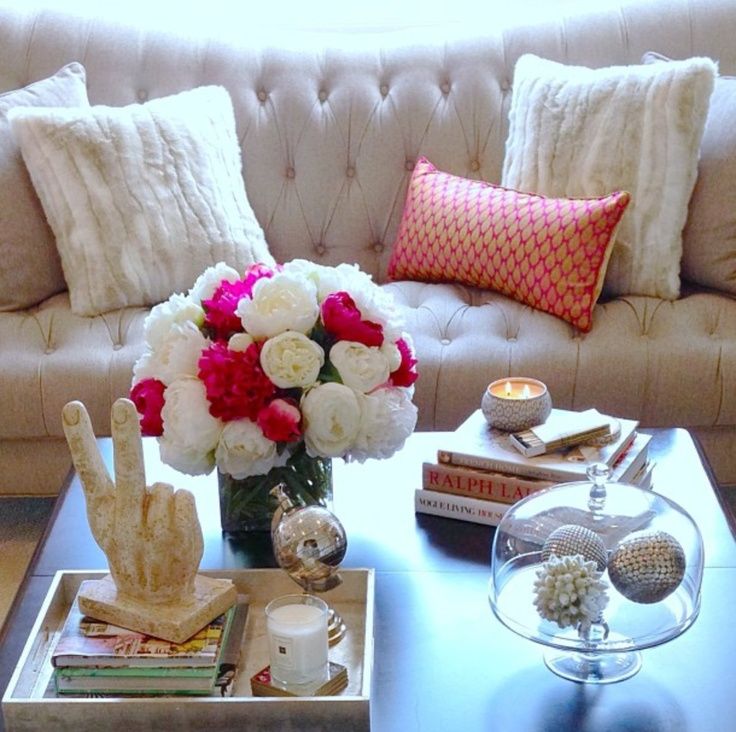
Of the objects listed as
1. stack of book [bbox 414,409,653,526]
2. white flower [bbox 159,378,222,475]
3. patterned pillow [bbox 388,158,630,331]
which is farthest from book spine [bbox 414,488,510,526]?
patterned pillow [bbox 388,158,630,331]

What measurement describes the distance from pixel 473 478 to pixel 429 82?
→ 4.39 feet

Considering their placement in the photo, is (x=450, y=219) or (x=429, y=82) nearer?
(x=450, y=219)

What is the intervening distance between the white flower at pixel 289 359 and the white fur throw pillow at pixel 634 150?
114 centimetres

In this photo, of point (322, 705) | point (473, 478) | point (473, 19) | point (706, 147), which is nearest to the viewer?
point (322, 705)

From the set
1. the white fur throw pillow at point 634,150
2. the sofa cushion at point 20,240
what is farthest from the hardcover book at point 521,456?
the sofa cushion at point 20,240

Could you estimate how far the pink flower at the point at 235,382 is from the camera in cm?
154

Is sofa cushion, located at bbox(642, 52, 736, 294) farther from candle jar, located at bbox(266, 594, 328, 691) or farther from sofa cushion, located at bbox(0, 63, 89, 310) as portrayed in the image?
candle jar, located at bbox(266, 594, 328, 691)

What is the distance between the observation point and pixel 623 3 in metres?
2.80

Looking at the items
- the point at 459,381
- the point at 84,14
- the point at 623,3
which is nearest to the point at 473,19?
the point at 623,3

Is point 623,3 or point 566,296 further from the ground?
point 623,3

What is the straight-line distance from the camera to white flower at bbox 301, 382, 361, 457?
5.11ft

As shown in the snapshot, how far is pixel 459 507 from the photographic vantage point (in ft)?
5.64

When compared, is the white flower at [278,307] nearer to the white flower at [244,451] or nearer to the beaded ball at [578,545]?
the white flower at [244,451]

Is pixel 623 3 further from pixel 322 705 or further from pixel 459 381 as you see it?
pixel 322 705
